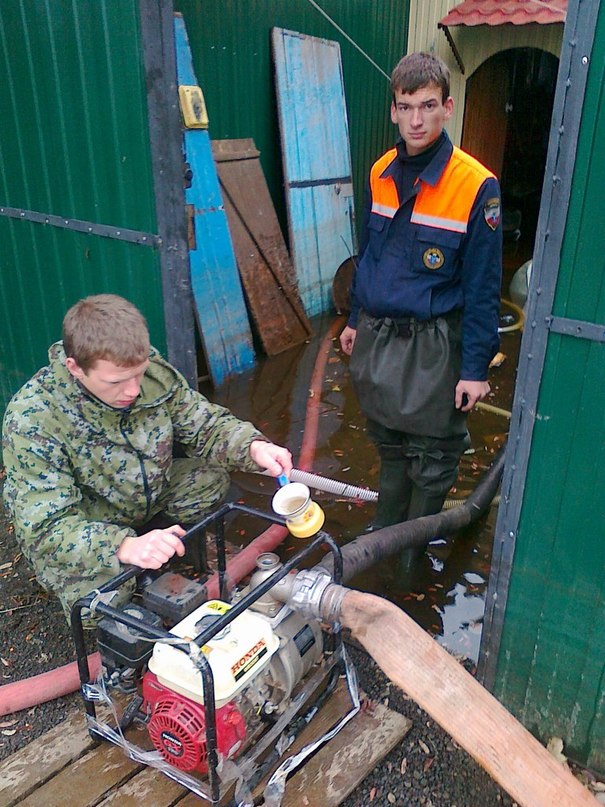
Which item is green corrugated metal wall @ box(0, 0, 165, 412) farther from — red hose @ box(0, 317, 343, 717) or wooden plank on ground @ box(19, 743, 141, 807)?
wooden plank on ground @ box(19, 743, 141, 807)

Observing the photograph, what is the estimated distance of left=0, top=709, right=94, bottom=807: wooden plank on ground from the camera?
6.85 feet

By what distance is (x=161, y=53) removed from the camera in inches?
104

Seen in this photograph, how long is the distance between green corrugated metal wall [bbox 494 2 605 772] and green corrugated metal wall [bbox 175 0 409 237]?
436 cm

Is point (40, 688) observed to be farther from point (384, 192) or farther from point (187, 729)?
point (384, 192)

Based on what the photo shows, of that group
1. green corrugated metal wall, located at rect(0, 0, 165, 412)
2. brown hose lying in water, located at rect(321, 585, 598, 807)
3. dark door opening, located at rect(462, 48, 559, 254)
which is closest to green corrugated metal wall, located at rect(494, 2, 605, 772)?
brown hose lying in water, located at rect(321, 585, 598, 807)

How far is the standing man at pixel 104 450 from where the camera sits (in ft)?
7.35

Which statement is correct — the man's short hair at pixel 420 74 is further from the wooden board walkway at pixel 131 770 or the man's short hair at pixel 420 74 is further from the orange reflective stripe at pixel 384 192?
the wooden board walkway at pixel 131 770

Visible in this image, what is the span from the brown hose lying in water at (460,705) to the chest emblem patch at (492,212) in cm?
142

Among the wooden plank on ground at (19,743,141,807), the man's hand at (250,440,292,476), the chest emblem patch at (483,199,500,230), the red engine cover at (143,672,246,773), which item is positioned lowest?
the wooden plank on ground at (19,743,141,807)

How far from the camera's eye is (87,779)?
211cm

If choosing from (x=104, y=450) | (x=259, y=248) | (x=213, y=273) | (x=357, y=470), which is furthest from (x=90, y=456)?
(x=259, y=248)

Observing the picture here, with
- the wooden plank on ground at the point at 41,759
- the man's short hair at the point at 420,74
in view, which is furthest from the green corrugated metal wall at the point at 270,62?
the wooden plank on ground at the point at 41,759

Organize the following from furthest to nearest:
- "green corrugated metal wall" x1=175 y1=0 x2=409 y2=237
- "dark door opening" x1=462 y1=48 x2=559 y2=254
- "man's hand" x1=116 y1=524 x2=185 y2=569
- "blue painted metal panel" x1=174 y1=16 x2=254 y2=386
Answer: "dark door opening" x1=462 y1=48 x2=559 y2=254 → "green corrugated metal wall" x1=175 y1=0 x2=409 y2=237 → "blue painted metal panel" x1=174 y1=16 x2=254 y2=386 → "man's hand" x1=116 y1=524 x2=185 y2=569

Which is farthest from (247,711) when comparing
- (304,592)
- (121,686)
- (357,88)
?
(357,88)
